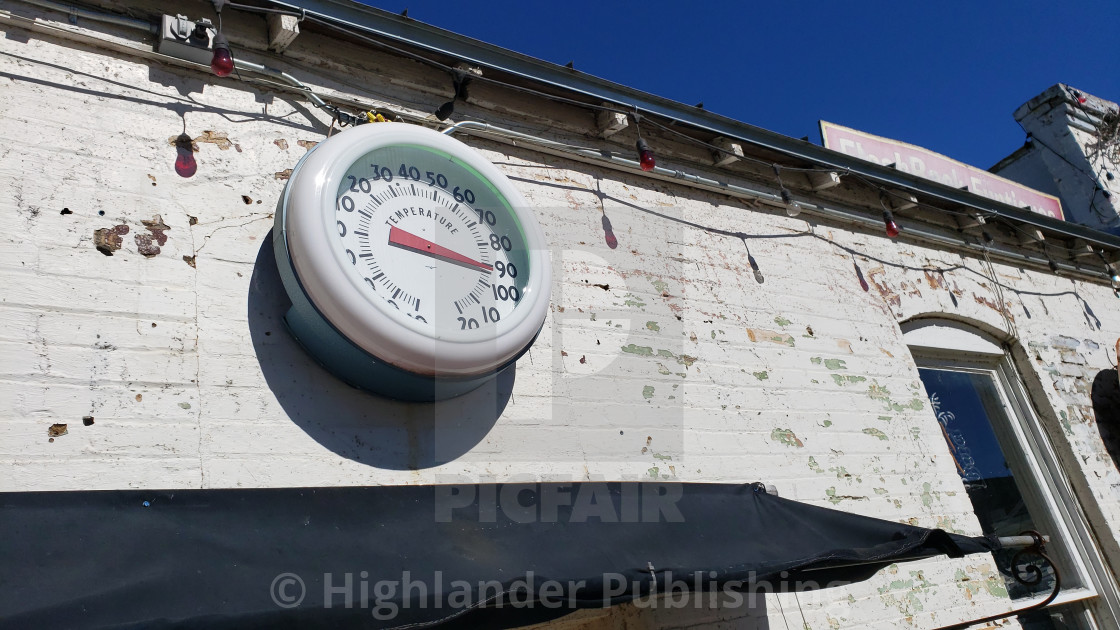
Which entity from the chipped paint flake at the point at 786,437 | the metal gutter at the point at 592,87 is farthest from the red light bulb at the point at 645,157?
the chipped paint flake at the point at 786,437

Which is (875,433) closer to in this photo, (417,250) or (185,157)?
(417,250)

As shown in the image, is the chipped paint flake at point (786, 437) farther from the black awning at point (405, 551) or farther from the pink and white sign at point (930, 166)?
the pink and white sign at point (930, 166)

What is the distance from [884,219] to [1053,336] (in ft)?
5.84

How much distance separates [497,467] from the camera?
2.67m

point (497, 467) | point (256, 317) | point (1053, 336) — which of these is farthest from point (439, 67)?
point (1053, 336)

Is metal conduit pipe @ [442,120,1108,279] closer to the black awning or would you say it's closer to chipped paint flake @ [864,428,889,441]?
chipped paint flake @ [864,428,889,441]

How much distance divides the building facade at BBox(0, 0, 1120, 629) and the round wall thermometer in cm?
21

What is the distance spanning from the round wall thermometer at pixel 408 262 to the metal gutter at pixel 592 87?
0.64 m

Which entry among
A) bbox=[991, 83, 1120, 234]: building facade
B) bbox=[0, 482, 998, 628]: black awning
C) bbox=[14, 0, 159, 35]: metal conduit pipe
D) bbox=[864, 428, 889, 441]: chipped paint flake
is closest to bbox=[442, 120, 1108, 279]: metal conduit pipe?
bbox=[14, 0, 159, 35]: metal conduit pipe

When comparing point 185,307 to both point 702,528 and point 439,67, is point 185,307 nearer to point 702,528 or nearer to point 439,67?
point 439,67

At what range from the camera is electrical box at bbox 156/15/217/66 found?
2516mm

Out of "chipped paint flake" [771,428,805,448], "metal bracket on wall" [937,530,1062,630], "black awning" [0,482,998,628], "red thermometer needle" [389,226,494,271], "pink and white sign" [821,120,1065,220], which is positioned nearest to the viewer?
"black awning" [0,482,998,628]

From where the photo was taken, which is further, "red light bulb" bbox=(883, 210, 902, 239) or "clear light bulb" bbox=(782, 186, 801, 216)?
"red light bulb" bbox=(883, 210, 902, 239)

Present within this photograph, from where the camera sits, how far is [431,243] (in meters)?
2.56
